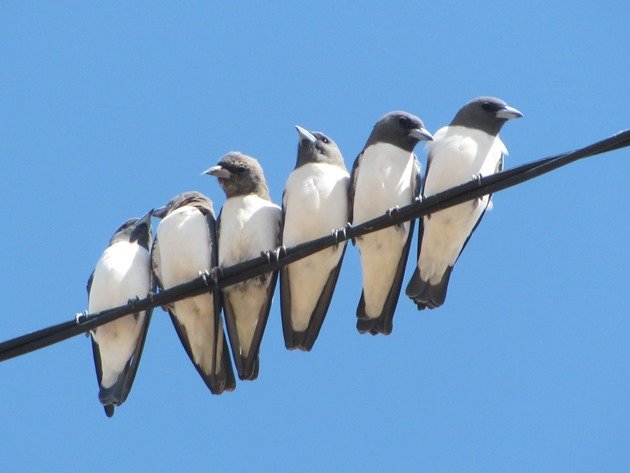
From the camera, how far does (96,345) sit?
995 centimetres

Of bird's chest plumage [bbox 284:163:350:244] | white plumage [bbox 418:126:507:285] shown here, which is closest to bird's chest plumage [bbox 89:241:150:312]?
bird's chest plumage [bbox 284:163:350:244]

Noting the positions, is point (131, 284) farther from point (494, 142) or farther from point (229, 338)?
point (494, 142)

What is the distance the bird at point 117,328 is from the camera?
980 centimetres

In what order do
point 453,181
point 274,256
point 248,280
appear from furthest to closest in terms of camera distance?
point 248,280 → point 453,181 → point 274,256

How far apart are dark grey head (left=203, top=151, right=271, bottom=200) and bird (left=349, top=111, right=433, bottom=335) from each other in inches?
Answer: 34.0

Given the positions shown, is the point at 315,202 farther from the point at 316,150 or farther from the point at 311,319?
the point at 311,319

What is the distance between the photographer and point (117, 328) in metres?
9.86

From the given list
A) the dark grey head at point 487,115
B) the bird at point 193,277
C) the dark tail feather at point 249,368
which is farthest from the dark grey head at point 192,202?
the dark grey head at point 487,115

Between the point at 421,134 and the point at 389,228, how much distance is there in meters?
0.84

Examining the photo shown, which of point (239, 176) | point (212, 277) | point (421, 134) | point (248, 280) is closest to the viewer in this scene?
point (212, 277)

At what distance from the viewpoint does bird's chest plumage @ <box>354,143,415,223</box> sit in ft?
30.9

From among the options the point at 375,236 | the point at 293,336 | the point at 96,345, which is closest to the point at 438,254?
the point at 375,236

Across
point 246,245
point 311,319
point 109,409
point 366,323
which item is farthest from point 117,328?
point 366,323

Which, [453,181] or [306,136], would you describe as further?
[306,136]
